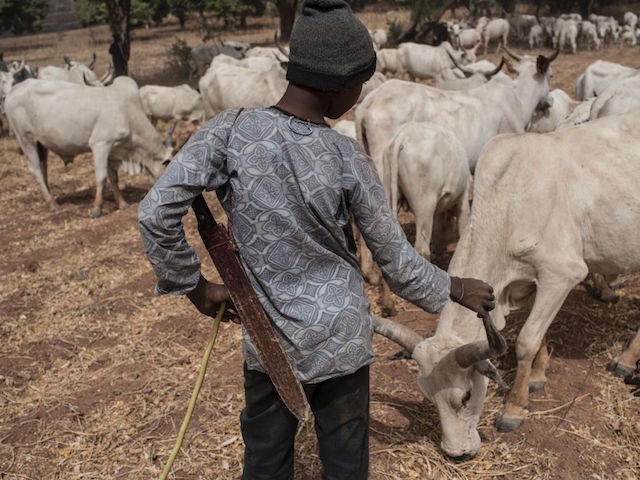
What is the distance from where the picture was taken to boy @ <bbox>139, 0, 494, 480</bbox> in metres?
1.86

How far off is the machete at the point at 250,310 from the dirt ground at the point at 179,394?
4.94 feet

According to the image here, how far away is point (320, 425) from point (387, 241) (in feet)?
2.71

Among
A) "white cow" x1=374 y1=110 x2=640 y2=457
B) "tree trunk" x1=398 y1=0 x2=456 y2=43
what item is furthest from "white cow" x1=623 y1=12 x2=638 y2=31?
"white cow" x1=374 y1=110 x2=640 y2=457

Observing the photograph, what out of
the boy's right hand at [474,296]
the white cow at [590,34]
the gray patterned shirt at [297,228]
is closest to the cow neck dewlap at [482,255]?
the boy's right hand at [474,296]

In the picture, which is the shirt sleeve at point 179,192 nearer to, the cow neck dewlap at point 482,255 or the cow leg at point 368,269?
the cow neck dewlap at point 482,255

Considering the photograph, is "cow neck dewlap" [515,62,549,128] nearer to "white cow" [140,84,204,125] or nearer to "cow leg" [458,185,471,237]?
"cow leg" [458,185,471,237]

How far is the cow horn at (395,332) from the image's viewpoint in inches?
121

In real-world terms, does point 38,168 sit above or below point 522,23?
above

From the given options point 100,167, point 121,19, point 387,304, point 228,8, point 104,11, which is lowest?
point 104,11

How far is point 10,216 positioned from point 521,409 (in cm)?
797

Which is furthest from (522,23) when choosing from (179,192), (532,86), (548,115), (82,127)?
(179,192)

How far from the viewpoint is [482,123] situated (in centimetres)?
662

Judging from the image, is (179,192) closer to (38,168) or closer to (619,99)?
(619,99)

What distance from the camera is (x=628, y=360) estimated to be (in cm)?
416
